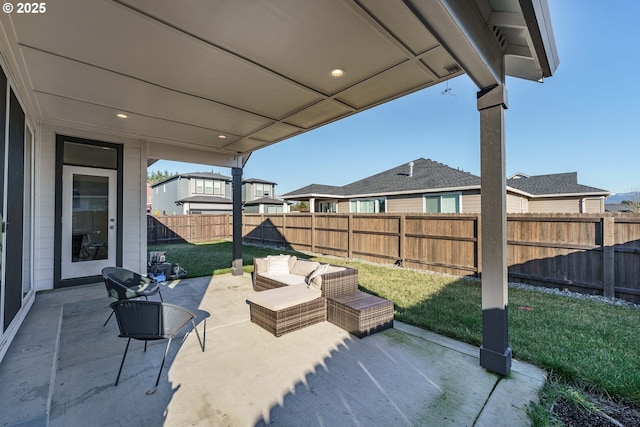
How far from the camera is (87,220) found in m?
5.91

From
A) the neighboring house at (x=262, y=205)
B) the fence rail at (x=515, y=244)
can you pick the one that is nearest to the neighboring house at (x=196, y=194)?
the neighboring house at (x=262, y=205)

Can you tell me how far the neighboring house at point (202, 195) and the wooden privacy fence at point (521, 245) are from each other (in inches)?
563

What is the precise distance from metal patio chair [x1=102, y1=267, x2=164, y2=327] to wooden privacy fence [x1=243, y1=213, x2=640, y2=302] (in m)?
6.42

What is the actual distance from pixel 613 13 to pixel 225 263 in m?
11.2

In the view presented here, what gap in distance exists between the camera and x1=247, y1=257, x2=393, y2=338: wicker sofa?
3.49 metres

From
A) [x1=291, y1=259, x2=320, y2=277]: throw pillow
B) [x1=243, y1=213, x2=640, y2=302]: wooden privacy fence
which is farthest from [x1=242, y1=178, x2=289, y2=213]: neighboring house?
[x1=291, y1=259, x2=320, y2=277]: throw pillow

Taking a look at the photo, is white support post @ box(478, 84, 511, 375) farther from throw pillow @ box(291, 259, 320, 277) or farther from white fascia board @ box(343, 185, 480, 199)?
white fascia board @ box(343, 185, 480, 199)

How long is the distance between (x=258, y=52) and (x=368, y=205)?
45.5ft

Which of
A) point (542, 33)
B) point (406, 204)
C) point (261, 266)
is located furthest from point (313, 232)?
point (542, 33)

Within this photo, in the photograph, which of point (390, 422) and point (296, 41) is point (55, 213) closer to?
point (296, 41)

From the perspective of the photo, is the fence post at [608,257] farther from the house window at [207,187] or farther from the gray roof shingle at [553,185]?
the house window at [207,187]

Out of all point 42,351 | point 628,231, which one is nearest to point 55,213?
point 42,351

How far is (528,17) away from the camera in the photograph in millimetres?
2094

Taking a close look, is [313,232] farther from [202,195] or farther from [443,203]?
[202,195]
